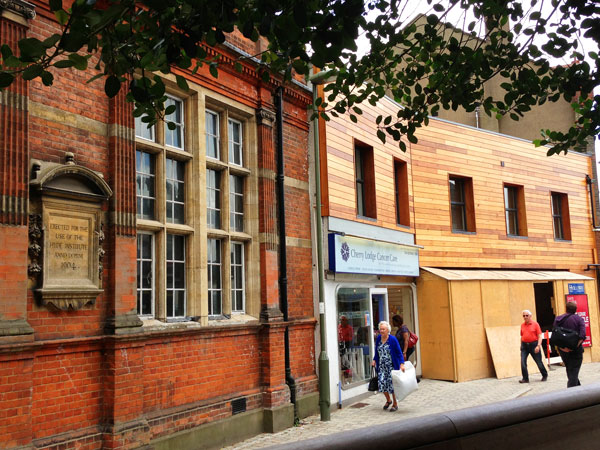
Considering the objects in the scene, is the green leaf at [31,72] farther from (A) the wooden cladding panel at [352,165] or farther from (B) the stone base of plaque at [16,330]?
(A) the wooden cladding panel at [352,165]

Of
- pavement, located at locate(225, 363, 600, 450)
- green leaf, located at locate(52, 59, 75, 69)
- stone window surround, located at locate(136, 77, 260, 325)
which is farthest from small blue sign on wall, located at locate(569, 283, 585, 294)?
green leaf, located at locate(52, 59, 75, 69)

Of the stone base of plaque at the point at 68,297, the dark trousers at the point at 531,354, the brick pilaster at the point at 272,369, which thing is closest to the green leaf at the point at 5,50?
the stone base of plaque at the point at 68,297

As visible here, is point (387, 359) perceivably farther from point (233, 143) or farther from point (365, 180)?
point (233, 143)

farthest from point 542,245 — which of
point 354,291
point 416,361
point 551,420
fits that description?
point 551,420

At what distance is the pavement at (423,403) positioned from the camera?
9445 millimetres

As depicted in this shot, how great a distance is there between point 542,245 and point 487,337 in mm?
4999

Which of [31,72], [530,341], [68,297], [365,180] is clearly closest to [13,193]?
[68,297]

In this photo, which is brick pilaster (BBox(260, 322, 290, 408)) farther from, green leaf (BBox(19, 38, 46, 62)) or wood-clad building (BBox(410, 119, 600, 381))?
green leaf (BBox(19, 38, 46, 62))

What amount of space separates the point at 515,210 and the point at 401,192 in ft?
16.5

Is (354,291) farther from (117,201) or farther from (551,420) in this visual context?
(551,420)

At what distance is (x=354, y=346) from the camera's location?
1248 cm

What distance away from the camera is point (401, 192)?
49.0 ft

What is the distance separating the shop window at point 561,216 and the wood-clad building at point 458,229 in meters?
0.03

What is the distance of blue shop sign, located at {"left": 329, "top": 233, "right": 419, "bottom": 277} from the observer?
11398mm
